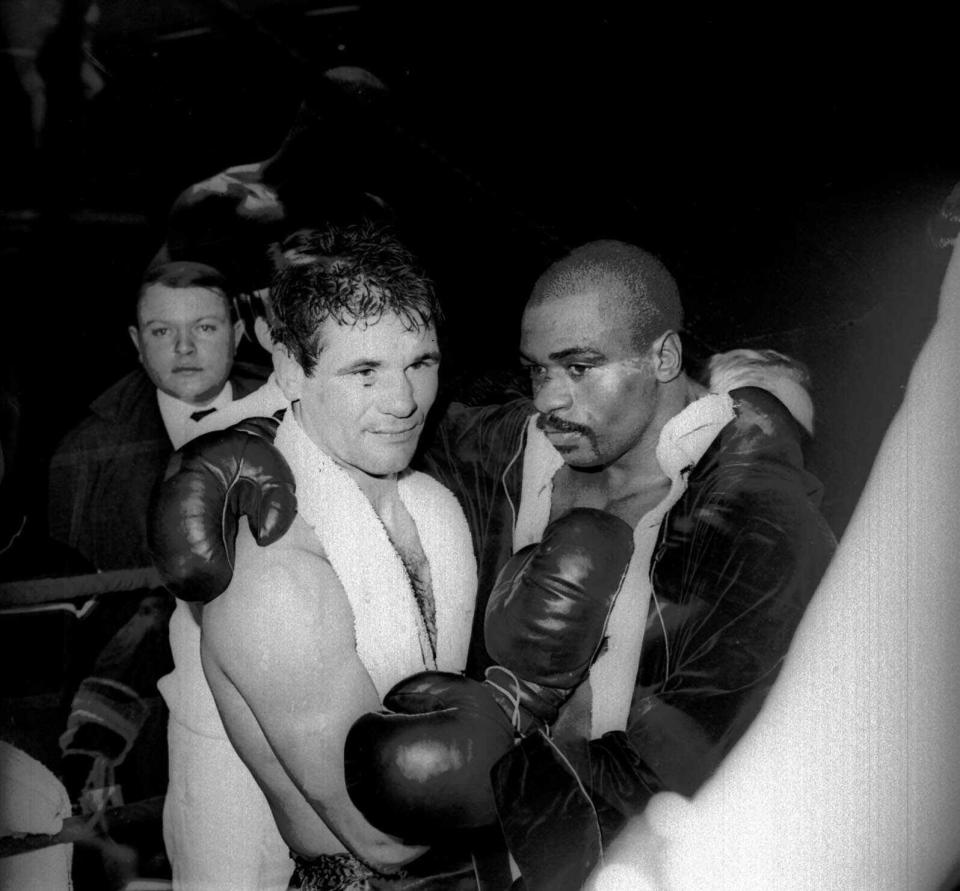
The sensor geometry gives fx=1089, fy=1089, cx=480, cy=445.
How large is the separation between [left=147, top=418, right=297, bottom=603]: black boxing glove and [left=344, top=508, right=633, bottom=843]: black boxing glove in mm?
457

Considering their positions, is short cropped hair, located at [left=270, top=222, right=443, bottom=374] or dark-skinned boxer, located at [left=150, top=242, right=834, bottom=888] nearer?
dark-skinned boxer, located at [left=150, top=242, right=834, bottom=888]

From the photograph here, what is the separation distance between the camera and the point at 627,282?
2.44m

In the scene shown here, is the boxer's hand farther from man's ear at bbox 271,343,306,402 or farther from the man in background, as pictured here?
the man in background

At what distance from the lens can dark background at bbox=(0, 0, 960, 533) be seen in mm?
2504

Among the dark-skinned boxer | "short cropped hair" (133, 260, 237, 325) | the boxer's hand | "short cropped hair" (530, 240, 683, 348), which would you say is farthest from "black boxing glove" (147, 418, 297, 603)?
"short cropped hair" (530, 240, 683, 348)

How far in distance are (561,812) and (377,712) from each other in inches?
17.5

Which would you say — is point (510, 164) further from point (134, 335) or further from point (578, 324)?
point (134, 335)

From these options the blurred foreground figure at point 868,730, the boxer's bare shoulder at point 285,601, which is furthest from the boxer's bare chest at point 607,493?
the boxer's bare shoulder at point 285,601

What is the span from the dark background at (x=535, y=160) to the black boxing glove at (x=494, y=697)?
19.3 inches

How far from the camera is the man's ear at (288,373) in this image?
2484 mm

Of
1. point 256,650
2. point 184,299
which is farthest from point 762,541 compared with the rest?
point 184,299

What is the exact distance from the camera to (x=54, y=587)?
8.55 feet

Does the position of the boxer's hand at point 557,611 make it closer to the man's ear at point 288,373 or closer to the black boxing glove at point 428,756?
the black boxing glove at point 428,756

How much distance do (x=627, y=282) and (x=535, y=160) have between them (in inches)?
15.4
